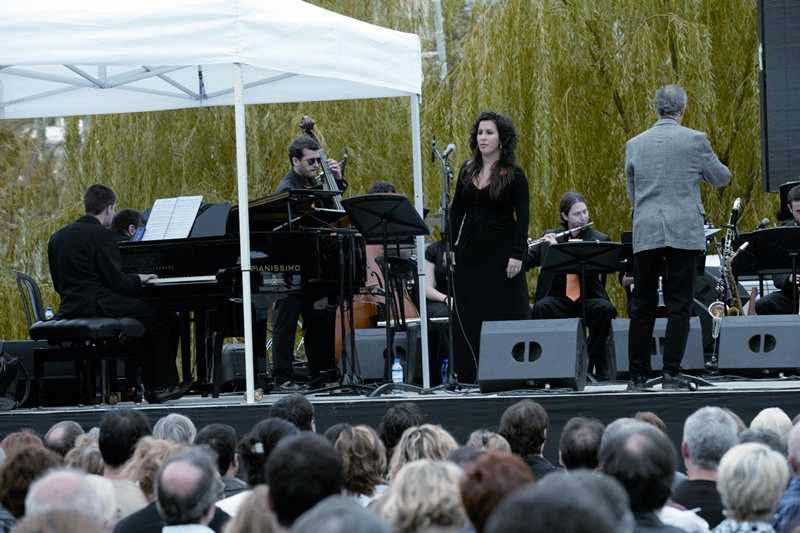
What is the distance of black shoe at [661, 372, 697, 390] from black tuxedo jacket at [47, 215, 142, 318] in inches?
156

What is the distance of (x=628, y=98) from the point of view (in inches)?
498

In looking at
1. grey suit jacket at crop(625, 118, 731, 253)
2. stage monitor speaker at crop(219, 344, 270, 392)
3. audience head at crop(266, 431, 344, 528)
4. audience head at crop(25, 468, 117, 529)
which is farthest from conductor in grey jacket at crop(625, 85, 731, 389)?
audience head at crop(25, 468, 117, 529)

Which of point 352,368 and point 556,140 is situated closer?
point 352,368

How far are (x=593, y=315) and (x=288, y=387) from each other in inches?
106

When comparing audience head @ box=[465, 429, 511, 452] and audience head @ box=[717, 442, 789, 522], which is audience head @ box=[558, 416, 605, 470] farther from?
audience head @ box=[717, 442, 789, 522]

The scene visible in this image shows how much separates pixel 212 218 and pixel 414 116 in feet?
5.98

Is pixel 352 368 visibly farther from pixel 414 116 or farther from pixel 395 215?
pixel 414 116

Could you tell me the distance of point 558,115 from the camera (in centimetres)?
1266

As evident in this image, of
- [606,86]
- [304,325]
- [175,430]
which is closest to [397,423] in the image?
[175,430]

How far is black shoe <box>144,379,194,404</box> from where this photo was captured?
9242 mm

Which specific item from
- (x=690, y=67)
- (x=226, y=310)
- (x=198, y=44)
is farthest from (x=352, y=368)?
(x=690, y=67)

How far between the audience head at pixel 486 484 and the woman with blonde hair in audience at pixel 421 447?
5.59 ft

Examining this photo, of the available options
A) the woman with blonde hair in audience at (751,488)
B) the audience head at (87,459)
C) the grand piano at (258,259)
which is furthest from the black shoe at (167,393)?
the woman with blonde hair in audience at (751,488)

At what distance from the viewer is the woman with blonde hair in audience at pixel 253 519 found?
140 inches
